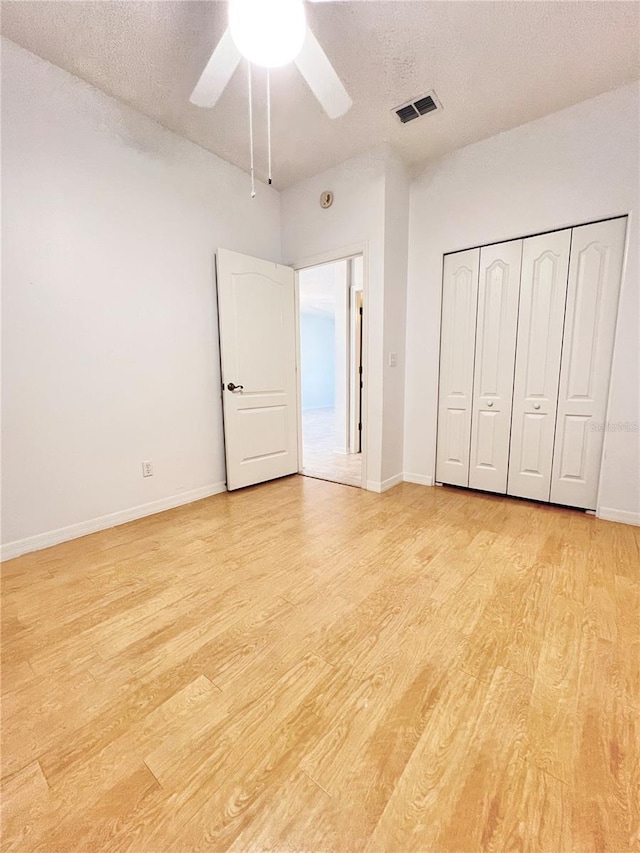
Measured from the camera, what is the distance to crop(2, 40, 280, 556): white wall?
2.03 meters

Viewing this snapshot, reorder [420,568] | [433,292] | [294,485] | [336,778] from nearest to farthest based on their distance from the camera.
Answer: [336,778] < [420,568] < [433,292] < [294,485]

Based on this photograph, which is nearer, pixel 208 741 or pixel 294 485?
pixel 208 741

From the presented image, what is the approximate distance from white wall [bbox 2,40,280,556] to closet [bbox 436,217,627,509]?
2095 millimetres

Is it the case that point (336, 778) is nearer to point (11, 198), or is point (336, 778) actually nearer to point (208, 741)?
point (208, 741)

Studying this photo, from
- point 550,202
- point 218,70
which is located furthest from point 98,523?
point 550,202

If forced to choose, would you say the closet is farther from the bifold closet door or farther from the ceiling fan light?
the ceiling fan light

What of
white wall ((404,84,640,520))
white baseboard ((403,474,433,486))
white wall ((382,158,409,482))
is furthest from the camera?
white baseboard ((403,474,433,486))

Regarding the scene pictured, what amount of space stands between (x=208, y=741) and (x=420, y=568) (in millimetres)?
1238

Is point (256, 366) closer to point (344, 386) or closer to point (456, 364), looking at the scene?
point (344, 386)

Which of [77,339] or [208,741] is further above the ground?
[77,339]

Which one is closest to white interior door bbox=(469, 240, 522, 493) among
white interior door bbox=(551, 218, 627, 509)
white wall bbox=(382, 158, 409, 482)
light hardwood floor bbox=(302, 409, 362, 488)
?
white interior door bbox=(551, 218, 627, 509)

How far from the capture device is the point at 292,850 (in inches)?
30.4

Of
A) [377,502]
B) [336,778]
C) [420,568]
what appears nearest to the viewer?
[336,778]

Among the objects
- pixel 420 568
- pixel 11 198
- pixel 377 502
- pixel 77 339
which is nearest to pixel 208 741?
pixel 420 568
